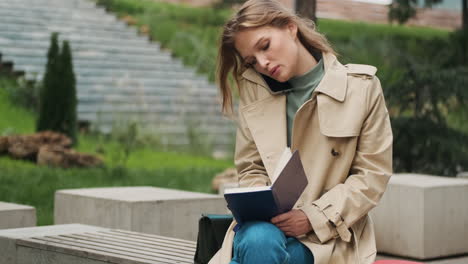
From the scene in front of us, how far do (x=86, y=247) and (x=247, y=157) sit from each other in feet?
4.53

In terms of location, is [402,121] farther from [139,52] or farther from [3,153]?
[139,52]

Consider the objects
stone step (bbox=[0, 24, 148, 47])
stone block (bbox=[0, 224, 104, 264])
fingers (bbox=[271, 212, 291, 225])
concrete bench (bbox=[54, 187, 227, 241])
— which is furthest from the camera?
stone step (bbox=[0, 24, 148, 47])

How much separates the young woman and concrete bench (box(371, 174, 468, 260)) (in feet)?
10.8

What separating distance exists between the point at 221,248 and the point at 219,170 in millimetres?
8843

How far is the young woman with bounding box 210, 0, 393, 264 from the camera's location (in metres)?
3.34

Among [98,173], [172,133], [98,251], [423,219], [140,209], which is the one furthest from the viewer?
[172,133]

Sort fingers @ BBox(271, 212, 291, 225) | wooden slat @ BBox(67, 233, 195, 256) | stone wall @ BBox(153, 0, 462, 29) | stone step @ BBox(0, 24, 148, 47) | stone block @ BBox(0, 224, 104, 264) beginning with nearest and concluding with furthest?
1. fingers @ BBox(271, 212, 291, 225)
2. wooden slat @ BBox(67, 233, 195, 256)
3. stone block @ BBox(0, 224, 104, 264)
4. stone step @ BBox(0, 24, 148, 47)
5. stone wall @ BBox(153, 0, 462, 29)

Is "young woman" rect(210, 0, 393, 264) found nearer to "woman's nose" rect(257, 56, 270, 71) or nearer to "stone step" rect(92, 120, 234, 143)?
"woman's nose" rect(257, 56, 270, 71)

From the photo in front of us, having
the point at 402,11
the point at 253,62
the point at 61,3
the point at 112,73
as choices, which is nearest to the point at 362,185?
the point at 253,62

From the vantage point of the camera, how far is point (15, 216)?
20.5 ft

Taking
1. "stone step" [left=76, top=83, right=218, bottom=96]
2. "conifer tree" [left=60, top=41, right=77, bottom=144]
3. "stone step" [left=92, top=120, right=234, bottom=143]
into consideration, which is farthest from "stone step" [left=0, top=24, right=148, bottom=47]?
"conifer tree" [left=60, top=41, right=77, bottom=144]

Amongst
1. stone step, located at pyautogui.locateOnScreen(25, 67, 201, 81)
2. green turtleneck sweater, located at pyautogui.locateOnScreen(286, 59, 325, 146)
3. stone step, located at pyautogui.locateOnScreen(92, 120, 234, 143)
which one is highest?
green turtleneck sweater, located at pyautogui.locateOnScreen(286, 59, 325, 146)

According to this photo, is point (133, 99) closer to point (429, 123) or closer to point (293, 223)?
point (429, 123)

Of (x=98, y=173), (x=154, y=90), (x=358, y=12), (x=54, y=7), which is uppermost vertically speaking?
(x=358, y=12)
